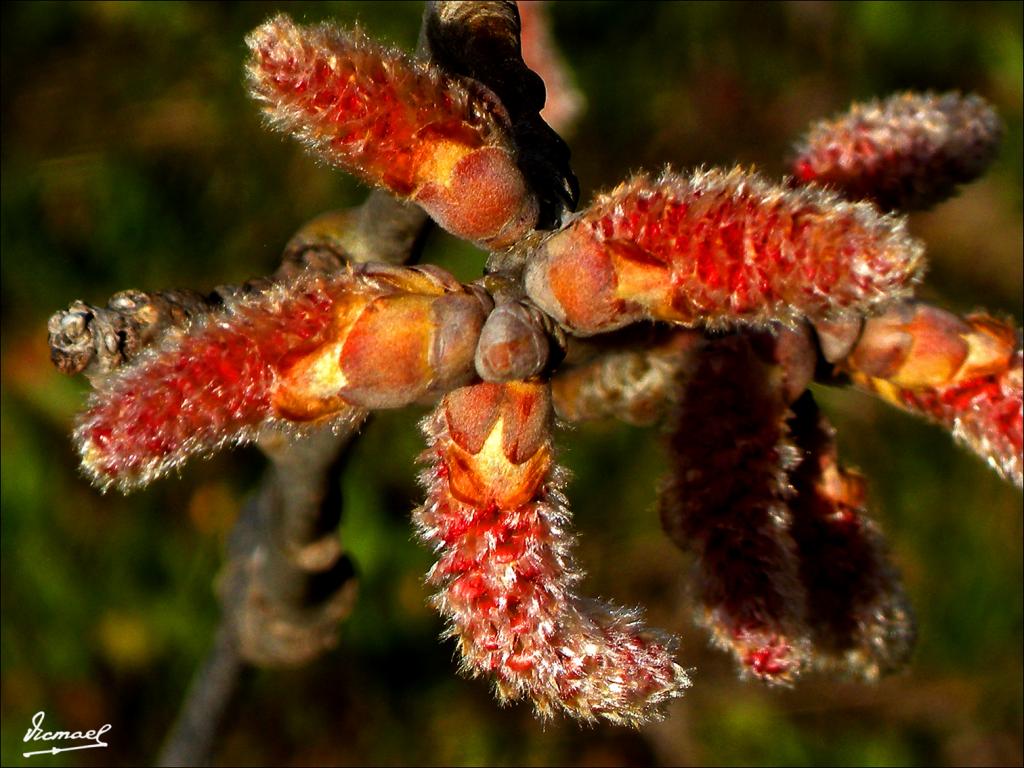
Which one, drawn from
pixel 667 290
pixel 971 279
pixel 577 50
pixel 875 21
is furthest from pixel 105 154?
pixel 667 290

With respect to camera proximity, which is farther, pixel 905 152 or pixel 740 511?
pixel 905 152

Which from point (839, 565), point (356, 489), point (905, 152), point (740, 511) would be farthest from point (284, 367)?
point (356, 489)

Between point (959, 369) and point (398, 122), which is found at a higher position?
point (398, 122)

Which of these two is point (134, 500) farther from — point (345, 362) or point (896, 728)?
point (345, 362)

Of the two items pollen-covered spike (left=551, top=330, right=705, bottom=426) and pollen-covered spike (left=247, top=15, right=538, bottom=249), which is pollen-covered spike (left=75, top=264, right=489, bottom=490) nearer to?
pollen-covered spike (left=247, top=15, right=538, bottom=249)
